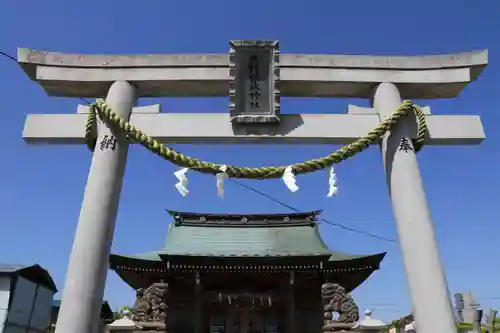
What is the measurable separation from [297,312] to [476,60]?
10420 mm

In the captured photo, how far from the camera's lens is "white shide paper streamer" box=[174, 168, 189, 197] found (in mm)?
4367

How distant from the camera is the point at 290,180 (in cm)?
422

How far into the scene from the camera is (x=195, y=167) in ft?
14.2

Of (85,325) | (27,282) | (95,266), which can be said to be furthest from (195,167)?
(27,282)

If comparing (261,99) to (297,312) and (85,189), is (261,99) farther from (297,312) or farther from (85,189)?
(297,312)

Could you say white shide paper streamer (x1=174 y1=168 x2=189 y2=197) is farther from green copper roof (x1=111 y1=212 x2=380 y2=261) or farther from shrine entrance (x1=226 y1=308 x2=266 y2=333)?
shrine entrance (x1=226 y1=308 x2=266 y2=333)

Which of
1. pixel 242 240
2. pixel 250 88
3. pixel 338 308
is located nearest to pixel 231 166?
pixel 250 88

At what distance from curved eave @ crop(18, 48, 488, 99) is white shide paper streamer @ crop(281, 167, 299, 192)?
1199 mm

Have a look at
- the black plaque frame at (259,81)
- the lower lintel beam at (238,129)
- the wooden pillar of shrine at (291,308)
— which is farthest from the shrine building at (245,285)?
the black plaque frame at (259,81)

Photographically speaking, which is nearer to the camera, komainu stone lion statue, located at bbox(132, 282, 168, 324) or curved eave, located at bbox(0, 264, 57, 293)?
curved eave, located at bbox(0, 264, 57, 293)

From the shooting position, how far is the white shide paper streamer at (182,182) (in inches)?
172

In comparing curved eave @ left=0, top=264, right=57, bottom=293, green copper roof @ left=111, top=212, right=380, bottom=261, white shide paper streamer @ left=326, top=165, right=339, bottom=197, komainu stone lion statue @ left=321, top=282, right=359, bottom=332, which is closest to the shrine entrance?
green copper roof @ left=111, top=212, right=380, bottom=261

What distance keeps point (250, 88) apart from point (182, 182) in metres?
1.42

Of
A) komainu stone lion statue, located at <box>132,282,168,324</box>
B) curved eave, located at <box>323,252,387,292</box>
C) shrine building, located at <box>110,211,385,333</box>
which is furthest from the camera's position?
curved eave, located at <box>323,252,387,292</box>
